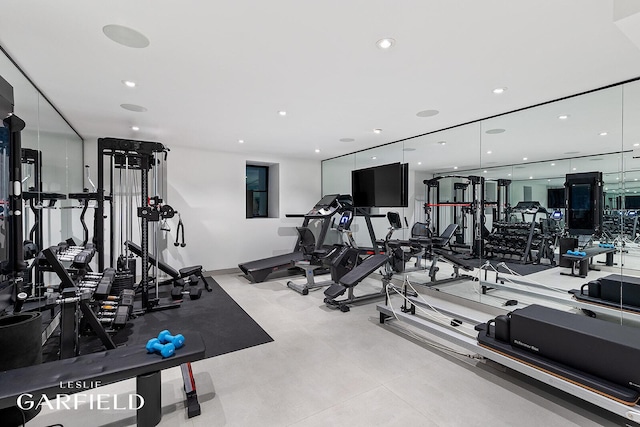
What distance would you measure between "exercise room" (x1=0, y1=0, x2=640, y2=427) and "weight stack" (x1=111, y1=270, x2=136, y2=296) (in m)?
0.05

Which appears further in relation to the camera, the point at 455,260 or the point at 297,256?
the point at 297,256

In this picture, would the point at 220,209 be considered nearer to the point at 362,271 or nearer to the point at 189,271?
the point at 189,271

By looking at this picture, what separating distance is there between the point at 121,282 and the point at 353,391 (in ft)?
11.9

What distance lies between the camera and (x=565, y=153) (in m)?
3.65

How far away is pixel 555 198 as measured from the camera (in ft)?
11.6

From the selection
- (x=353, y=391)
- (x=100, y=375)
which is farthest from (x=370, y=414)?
(x=100, y=375)

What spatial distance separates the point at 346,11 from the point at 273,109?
6.55ft

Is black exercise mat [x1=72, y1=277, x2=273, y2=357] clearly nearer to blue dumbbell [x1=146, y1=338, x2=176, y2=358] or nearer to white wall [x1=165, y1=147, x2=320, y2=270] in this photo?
blue dumbbell [x1=146, y1=338, x2=176, y2=358]

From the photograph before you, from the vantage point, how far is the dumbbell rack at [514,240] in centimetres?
414

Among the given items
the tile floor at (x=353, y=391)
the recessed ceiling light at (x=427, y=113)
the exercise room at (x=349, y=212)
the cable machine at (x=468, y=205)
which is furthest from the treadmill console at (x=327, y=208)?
the tile floor at (x=353, y=391)

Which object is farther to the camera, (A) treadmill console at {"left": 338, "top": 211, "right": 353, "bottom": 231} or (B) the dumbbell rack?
(A) treadmill console at {"left": 338, "top": 211, "right": 353, "bottom": 231}

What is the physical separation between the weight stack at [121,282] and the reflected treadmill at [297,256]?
1926 mm

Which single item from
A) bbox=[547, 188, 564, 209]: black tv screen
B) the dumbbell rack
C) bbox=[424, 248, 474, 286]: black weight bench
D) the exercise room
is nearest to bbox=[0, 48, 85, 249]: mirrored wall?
the exercise room

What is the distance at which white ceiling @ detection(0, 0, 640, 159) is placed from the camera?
6.05 ft
